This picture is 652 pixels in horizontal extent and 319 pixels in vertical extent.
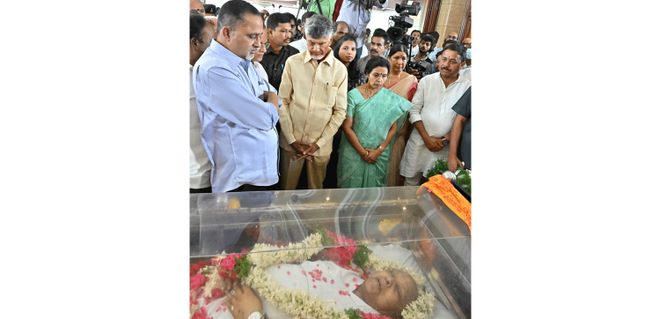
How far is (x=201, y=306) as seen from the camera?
126 centimetres

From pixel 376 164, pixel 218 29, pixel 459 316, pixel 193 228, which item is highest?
pixel 218 29

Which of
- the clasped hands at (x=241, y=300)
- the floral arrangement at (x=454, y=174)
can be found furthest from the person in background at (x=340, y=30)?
the clasped hands at (x=241, y=300)

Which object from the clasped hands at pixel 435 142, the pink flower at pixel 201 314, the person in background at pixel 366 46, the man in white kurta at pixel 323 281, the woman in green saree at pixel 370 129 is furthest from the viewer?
the clasped hands at pixel 435 142

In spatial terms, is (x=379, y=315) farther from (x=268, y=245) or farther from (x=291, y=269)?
(x=268, y=245)

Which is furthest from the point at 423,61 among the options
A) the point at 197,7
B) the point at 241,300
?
the point at 241,300

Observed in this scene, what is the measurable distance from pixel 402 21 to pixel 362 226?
0.81 metres

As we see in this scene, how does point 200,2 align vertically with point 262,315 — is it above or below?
above

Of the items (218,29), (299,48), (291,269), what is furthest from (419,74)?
(291,269)

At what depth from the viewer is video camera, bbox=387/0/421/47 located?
5.37 feet

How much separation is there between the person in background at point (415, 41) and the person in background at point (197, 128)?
78cm

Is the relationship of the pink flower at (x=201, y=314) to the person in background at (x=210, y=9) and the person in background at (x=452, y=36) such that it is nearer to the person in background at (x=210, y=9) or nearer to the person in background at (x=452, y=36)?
the person in background at (x=210, y=9)

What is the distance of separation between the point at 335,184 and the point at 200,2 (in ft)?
3.03

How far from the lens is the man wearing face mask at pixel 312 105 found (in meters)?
1.60

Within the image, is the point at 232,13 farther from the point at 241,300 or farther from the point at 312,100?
the point at 241,300
